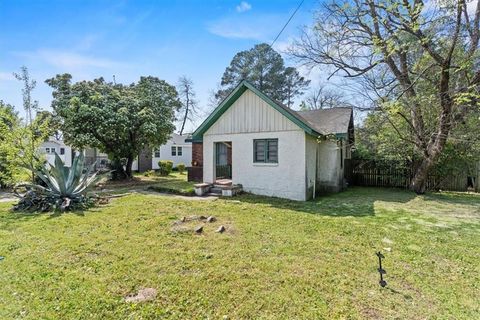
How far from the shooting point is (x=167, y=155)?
88.4ft

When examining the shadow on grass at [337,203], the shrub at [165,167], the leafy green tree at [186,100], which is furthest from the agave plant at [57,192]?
the leafy green tree at [186,100]

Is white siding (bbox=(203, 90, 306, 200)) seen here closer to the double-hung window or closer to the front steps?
the double-hung window

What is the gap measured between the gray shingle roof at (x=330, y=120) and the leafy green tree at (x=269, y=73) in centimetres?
1993

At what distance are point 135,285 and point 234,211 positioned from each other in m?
4.54

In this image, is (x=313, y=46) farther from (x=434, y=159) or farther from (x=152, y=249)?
(x=152, y=249)

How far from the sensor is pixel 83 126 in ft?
48.0

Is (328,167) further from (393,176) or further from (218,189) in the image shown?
(218,189)

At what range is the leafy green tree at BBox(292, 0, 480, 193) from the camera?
802 cm

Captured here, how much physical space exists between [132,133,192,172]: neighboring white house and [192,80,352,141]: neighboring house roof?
41.9 feet

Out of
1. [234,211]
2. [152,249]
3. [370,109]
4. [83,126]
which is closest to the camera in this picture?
[152,249]

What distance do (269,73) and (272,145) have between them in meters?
25.3

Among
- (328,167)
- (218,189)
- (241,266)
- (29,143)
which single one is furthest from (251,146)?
(29,143)

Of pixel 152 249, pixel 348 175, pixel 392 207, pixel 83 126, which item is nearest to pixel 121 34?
pixel 83 126

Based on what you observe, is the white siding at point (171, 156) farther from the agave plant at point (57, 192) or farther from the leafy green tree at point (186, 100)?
the agave plant at point (57, 192)
